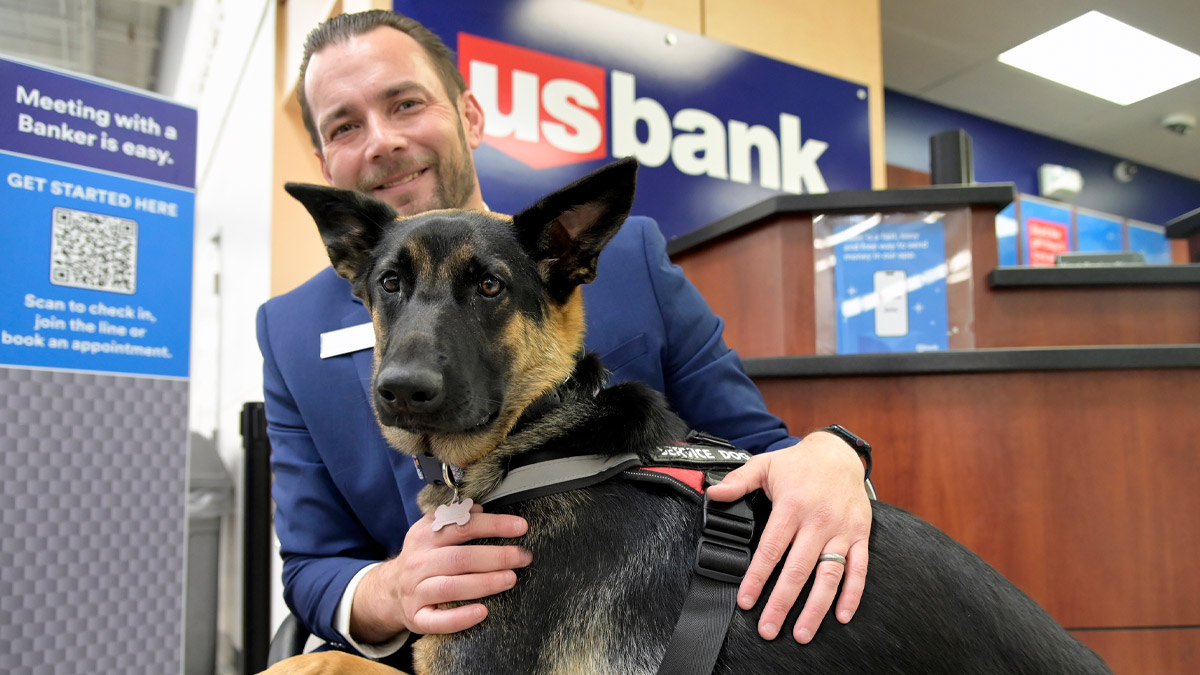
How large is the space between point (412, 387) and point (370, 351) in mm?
583

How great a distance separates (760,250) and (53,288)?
2.28 m

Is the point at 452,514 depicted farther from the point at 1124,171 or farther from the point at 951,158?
the point at 1124,171

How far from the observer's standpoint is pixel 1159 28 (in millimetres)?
5969

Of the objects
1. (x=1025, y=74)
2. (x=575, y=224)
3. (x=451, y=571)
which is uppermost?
(x=1025, y=74)

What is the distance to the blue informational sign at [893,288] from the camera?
243 cm

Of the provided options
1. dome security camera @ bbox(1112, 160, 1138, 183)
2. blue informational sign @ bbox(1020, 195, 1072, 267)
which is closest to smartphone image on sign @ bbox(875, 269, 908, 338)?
blue informational sign @ bbox(1020, 195, 1072, 267)

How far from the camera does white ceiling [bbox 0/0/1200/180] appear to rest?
5551mm

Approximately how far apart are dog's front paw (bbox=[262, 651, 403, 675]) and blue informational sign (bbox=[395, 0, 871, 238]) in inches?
87.5

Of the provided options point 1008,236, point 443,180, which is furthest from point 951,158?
point 1008,236

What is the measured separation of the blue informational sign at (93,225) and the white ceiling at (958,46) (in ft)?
12.3

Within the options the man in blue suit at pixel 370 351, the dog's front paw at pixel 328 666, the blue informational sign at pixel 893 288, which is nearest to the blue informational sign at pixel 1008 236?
the blue informational sign at pixel 893 288

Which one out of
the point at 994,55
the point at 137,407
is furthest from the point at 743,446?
the point at 994,55

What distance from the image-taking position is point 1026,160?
806 cm

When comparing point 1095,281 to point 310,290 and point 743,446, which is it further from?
point 310,290
